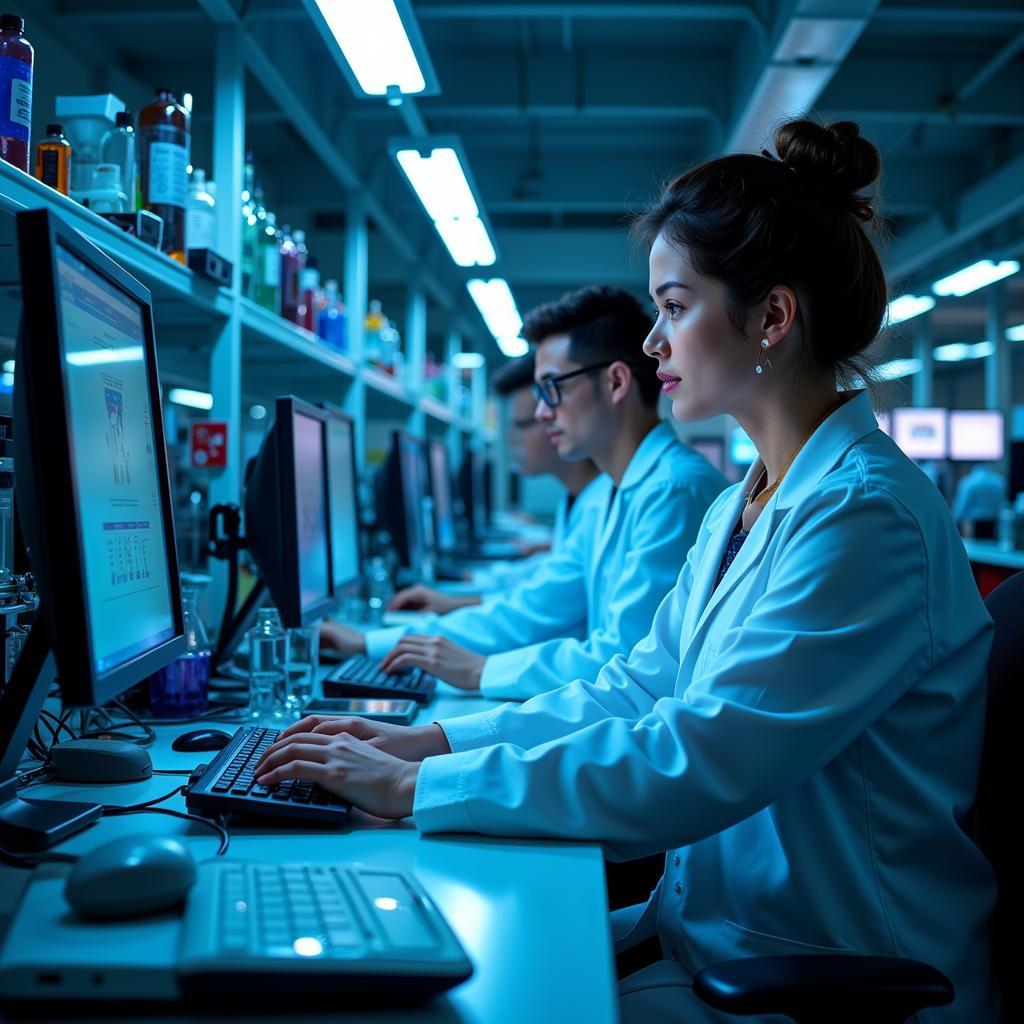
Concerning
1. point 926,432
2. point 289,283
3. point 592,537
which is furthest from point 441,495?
point 926,432

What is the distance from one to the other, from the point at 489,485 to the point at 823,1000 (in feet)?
21.7

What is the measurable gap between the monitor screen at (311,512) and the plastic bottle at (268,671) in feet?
0.23

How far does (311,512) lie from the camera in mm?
1819

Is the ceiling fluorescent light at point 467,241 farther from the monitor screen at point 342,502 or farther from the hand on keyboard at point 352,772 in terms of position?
the hand on keyboard at point 352,772

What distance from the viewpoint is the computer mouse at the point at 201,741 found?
1.28 metres

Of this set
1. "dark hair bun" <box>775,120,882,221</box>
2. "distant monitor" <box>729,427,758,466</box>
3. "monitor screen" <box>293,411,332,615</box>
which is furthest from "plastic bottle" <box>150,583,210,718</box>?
"distant monitor" <box>729,427,758,466</box>

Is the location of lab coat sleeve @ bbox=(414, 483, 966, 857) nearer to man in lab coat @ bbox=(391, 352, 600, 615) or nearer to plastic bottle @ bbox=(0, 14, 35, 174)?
plastic bottle @ bbox=(0, 14, 35, 174)

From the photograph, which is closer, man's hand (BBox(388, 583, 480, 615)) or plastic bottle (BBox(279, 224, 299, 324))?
plastic bottle (BBox(279, 224, 299, 324))

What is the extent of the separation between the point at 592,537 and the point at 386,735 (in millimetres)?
1589

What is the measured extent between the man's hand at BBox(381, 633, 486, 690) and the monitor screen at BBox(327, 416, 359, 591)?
30cm

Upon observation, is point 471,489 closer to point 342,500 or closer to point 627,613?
point 342,500

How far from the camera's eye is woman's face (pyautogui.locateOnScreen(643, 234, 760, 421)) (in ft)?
3.99

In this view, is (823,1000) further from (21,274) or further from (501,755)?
(21,274)

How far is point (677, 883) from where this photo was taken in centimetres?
114
